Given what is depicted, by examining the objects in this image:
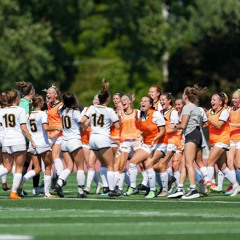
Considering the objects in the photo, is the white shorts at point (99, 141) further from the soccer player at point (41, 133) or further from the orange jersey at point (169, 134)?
the orange jersey at point (169, 134)

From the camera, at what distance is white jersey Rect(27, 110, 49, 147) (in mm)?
22891

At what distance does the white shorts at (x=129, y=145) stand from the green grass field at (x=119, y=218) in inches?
75.5

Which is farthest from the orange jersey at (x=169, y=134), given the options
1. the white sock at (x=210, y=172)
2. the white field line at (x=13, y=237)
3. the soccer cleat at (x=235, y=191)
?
the white field line at (x=13, y=237)

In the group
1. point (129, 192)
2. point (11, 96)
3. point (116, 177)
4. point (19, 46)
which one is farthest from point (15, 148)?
point (19, 46)

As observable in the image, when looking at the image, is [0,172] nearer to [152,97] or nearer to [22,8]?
[152,97]

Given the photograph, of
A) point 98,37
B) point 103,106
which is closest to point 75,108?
point 103,106

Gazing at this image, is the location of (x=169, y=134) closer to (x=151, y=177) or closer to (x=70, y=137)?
(x=151, y=177)

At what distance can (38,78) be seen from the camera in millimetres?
65312

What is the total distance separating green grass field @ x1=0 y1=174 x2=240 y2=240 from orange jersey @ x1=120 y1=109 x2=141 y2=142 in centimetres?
210

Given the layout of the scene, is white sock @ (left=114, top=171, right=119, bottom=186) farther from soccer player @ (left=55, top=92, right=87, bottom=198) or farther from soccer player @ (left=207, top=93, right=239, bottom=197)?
soccer player @ (left=207, top=93, right=239, bottom=197)

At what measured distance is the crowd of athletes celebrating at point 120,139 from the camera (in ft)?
73.0

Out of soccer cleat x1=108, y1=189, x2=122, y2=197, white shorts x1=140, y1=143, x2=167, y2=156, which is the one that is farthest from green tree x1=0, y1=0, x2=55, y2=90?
soccer cleat x1=108, y1=189, x2=122, y2=197

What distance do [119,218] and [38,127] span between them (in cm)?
600

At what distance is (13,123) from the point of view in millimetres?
22203
